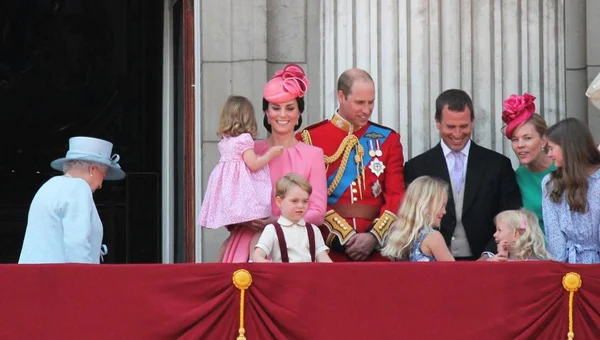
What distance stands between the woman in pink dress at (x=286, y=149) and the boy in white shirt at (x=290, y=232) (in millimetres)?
299

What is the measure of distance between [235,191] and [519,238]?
5.20 ft

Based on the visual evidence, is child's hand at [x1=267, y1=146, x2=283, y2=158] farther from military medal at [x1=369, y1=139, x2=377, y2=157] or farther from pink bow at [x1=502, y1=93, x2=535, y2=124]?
pink bow at [x1=502, y1=93, x2=535, y2=124]

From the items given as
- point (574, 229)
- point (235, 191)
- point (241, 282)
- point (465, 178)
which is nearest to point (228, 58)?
point (235, 191)

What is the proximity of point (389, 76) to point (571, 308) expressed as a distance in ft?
9.18

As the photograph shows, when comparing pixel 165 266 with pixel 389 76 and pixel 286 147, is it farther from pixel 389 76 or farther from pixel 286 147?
pixel 389 76

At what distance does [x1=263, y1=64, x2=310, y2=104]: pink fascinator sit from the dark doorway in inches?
152

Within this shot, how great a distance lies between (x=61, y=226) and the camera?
8344mm

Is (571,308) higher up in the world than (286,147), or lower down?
lower down

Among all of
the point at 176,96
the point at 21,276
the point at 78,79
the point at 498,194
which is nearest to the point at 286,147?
the point at 498,194

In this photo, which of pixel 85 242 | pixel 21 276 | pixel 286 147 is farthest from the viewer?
pixel 286 147

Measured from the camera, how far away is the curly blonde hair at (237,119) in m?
8.59

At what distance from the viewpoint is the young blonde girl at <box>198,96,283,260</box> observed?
8.51 m

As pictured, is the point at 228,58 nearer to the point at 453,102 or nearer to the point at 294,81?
the point at 294,81

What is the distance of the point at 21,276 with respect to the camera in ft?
25.2
